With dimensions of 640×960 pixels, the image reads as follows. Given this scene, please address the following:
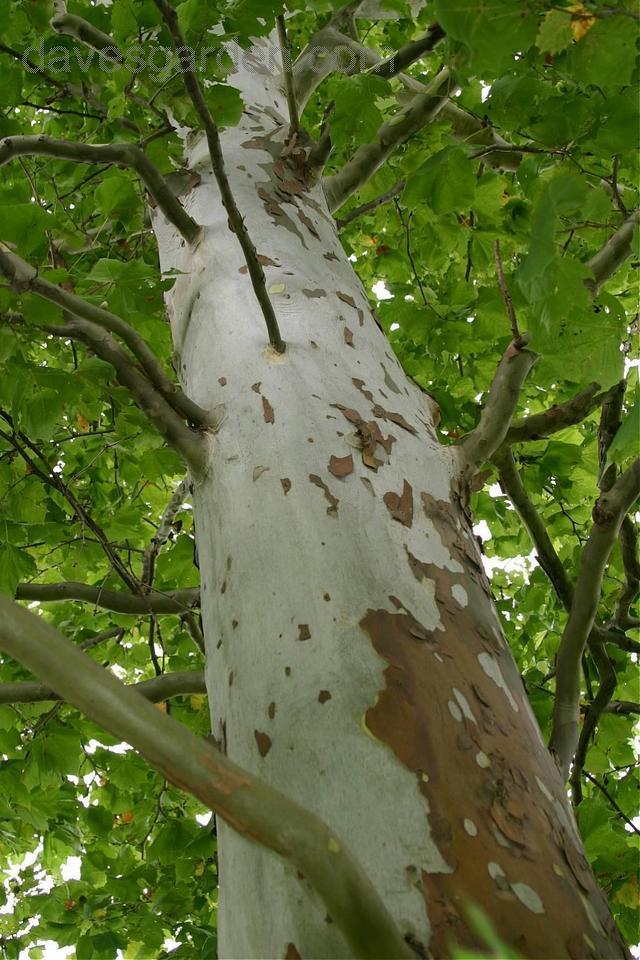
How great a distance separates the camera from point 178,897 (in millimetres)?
3221

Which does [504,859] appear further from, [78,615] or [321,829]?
[78,615]

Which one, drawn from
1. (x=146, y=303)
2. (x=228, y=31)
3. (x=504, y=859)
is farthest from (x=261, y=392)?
(x=228, y=31)

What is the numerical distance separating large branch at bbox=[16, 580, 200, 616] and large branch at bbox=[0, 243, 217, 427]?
805mm

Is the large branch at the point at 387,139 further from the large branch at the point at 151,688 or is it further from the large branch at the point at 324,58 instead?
the large branch at the point at 151,688

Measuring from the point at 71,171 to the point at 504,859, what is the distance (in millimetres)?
3283

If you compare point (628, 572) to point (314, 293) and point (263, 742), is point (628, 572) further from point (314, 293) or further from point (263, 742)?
point (263, 742)

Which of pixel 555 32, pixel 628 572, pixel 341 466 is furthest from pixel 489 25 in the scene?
pixel 628 572

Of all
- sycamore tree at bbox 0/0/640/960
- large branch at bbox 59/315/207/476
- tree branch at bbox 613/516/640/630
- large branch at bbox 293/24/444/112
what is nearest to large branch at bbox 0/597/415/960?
sycamore tree at bbox 0/0/640/960

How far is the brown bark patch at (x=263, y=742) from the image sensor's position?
104 centimetres

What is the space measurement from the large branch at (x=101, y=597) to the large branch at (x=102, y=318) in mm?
805

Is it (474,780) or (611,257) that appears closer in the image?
(474,780)

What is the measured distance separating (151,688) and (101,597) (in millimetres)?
401

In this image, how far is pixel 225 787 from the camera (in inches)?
26.9

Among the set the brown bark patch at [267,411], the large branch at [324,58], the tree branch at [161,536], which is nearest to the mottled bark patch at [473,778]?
the brown bark patch at [267,411]
